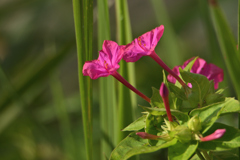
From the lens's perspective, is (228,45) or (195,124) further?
(228,45)

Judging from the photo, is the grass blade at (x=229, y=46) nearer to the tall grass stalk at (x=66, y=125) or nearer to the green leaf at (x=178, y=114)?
the green leaf at (x=178, y=114)

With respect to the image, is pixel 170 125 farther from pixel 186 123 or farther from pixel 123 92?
pixel 123 92

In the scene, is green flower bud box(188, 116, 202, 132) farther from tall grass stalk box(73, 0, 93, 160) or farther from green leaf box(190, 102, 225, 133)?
tall grass stalk box(73, 0, 93, 160)

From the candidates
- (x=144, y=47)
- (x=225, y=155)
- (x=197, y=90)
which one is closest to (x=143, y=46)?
(x=144, y=47)

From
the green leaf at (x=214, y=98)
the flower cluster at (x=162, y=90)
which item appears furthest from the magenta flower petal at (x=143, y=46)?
the green leaf at (x=214, y=98)

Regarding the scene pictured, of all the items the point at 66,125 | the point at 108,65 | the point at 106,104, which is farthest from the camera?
the point at 66,125

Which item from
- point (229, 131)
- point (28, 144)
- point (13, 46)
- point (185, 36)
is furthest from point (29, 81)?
point (185, 36)
